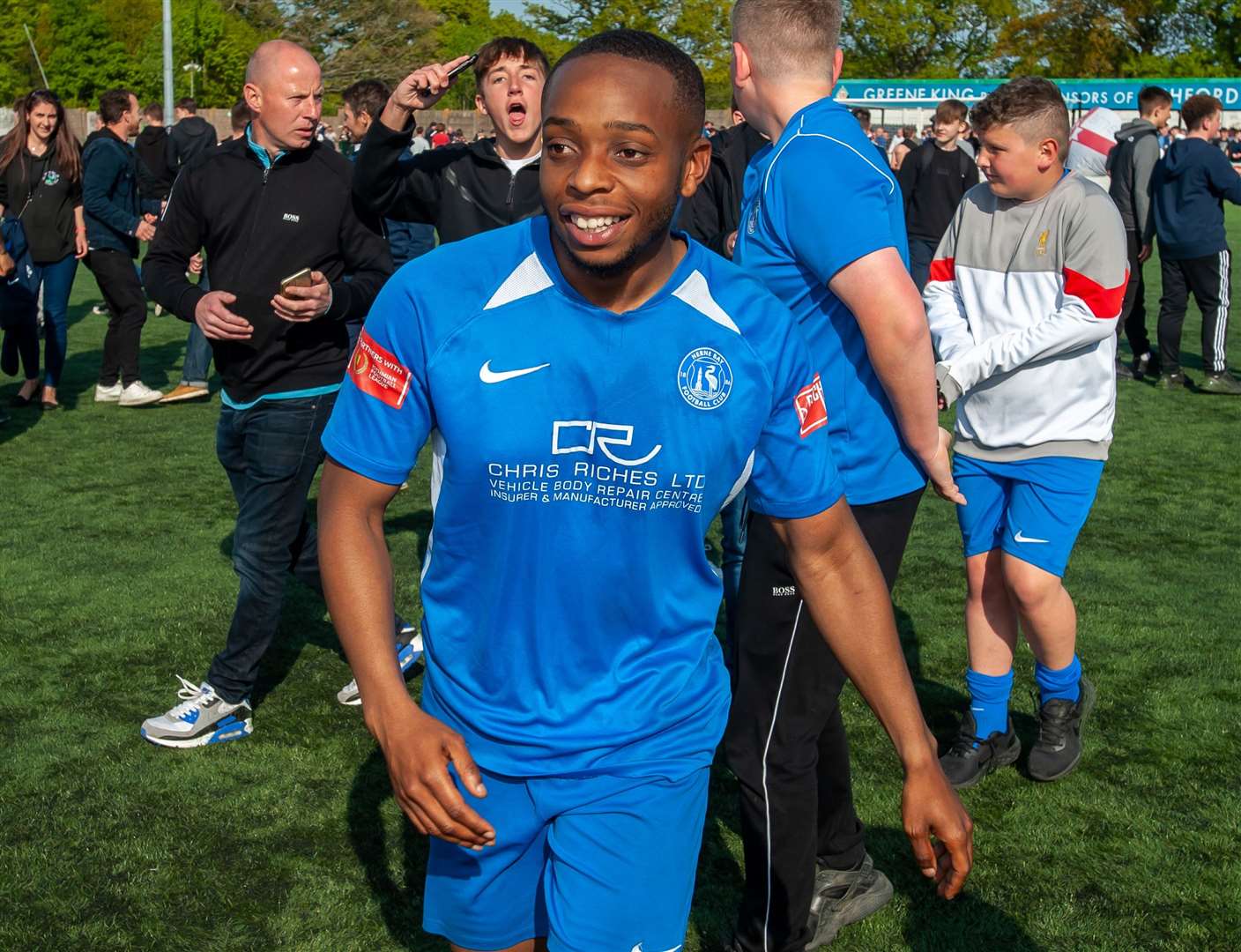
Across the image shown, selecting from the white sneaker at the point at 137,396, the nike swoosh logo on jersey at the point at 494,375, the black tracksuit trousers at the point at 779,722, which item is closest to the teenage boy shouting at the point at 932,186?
the white sneaker at the point at 137,396

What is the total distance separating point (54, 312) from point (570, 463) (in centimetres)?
944

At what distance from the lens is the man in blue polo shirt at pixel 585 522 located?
2.29 meters

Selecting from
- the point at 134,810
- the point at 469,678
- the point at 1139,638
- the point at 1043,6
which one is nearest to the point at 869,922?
the point at 469,678

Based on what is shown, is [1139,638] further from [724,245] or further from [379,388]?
[379,388]

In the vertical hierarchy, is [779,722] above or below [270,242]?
below

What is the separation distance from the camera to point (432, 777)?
216cm

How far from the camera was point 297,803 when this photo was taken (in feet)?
15.3

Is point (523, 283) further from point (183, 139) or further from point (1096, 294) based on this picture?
point (183, 139)

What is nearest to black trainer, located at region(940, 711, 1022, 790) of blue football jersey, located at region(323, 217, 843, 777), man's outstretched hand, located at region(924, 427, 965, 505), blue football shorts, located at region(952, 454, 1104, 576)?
blue football shorts, located at region(952, 454, 1104, 576)

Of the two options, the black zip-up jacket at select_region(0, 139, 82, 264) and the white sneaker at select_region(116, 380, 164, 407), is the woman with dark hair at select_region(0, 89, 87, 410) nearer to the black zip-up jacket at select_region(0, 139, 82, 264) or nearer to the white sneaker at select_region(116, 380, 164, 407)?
the black zip-up jacket at select_region(0, 139, 82, 264)

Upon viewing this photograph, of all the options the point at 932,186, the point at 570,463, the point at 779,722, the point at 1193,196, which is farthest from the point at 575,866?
the point at 932,186

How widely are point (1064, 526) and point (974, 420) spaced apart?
46cm

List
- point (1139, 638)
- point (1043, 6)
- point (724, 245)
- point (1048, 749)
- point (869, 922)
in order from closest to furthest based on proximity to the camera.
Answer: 1. point (869, 922)
2. point (1048, 749)
3. point (1139, 638)
4. point (724, 245)
5. point (1043, 6)

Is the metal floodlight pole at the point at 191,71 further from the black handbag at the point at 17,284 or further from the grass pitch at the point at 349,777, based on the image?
the grass pitch at the point at 349,777
